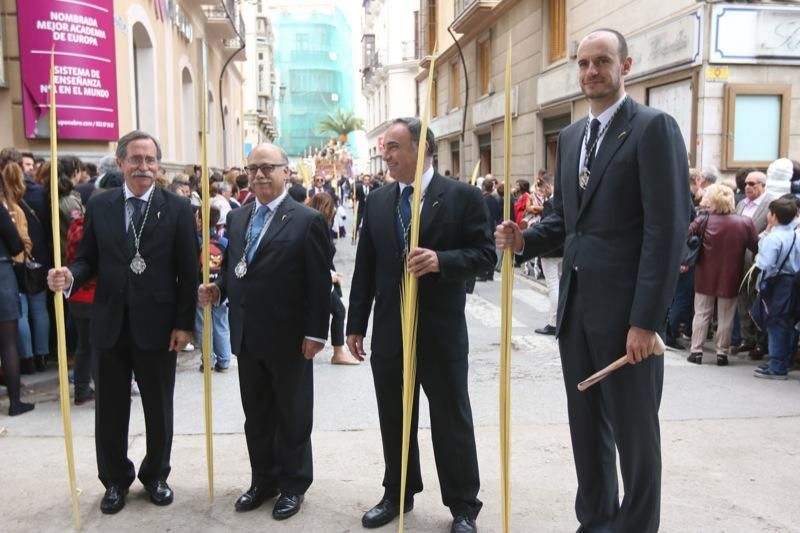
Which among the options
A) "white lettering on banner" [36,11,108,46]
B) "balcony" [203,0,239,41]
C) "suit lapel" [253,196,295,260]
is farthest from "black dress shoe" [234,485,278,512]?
"balcony" [203,0,239,41]

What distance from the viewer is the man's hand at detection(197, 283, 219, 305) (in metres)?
3.68

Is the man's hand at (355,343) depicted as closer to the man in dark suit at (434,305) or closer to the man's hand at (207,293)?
the man in dark suit at (434,305)

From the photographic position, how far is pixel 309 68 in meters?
69.8

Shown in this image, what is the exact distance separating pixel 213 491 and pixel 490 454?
165 cm

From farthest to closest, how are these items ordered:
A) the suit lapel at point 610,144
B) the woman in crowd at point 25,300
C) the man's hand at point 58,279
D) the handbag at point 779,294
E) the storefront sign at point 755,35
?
the storefront sign at point 755,35 < the handbag at point 779,294 < the woman in crowd at point 25,300 < the man's hand at point 58,279 < the suit lapel at point 610,144

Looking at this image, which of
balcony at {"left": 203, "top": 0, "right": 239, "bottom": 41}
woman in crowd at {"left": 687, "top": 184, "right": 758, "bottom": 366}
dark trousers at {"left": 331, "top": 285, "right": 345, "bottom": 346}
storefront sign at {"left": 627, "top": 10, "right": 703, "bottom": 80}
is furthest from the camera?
balcony at {"left": 203, "top": 0, "right": 239, "bottom": 41}

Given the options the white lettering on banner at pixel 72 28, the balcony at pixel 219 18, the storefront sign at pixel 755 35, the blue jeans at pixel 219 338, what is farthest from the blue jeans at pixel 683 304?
the balcony at pixel 219 18

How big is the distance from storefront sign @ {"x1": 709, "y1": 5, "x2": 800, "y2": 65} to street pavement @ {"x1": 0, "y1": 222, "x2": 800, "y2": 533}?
5.11m

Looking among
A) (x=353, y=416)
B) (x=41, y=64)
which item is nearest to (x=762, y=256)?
(x=353, y=416)

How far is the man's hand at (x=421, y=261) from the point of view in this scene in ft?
10.2

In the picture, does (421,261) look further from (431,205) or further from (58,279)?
(58,279)

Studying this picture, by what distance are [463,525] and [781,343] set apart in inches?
166

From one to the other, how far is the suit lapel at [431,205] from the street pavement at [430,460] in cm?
145

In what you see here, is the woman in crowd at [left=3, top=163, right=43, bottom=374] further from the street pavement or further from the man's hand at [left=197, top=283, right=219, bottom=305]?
the man's hand at [left=197, top=283, right=219, bottom=305]
